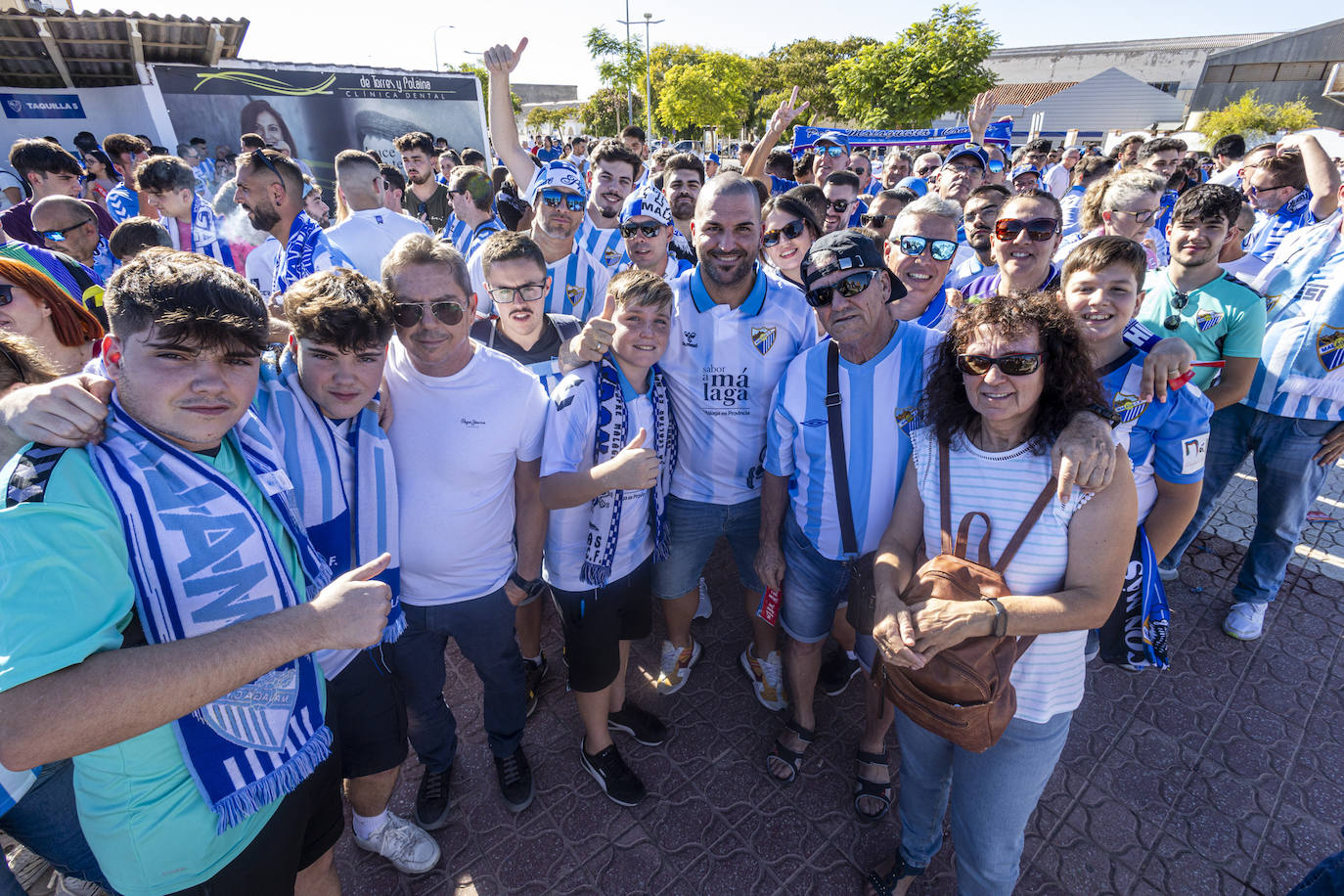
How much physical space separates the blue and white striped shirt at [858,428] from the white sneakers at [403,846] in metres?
2.24

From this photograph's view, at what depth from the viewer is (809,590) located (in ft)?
9.70

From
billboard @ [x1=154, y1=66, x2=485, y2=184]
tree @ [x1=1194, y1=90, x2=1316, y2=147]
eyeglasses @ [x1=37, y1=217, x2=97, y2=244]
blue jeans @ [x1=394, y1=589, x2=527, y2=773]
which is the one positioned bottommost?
blue jeans @ [x1=394, y1=589, x2=527, y2=773]

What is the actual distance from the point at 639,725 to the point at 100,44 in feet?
74.5

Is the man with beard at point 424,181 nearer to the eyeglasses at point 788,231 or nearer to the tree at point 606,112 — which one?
the eyeglasses at point 788,231

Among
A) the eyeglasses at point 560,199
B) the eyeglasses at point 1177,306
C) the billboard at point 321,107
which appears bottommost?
the eyeglasses at point 1177,306

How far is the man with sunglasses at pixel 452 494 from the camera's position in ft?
7.90

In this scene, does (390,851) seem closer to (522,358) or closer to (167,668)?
(167,668)

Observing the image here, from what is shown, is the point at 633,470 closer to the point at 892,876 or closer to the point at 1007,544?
the point at 1007,544

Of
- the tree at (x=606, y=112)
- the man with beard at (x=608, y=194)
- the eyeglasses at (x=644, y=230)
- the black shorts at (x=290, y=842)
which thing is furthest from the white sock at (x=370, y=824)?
the tree at (x=606, y=112)

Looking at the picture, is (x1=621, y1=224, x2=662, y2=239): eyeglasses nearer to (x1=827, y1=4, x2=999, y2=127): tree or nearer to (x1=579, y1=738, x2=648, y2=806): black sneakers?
(x1=579, y1=738, x2=648, y2=806): black sneakers

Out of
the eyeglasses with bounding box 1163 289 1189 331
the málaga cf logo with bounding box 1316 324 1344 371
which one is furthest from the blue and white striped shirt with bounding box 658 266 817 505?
the málaga cf logo with bounding box 1316 324 1344 371

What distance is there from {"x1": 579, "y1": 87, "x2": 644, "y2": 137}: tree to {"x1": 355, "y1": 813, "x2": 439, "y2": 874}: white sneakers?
52.1m

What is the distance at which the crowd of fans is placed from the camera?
1444 mm

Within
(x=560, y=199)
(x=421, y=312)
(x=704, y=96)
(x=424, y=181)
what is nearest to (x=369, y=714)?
(x=421, y=312)
